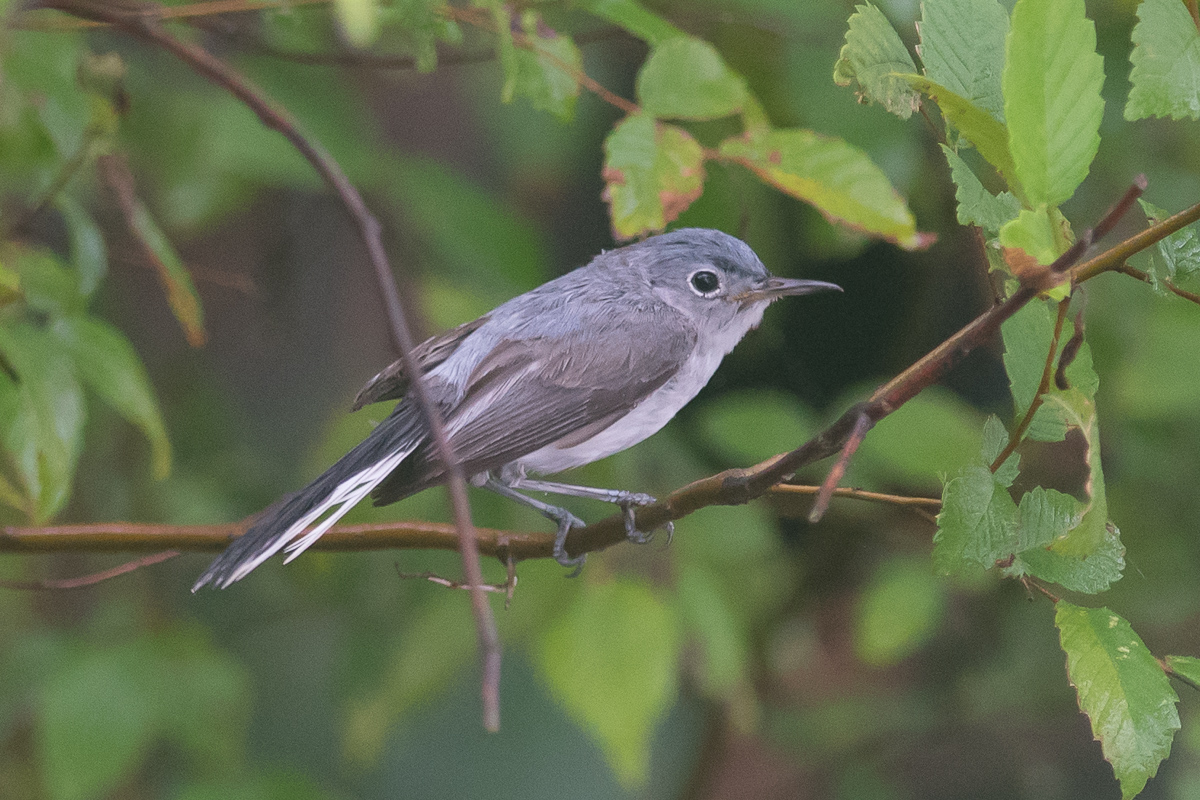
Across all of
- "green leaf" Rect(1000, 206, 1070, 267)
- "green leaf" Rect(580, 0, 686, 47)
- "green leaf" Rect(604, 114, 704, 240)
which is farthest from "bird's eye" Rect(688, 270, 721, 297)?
"green leaf" Rect(1000, 206, 1070, 267)

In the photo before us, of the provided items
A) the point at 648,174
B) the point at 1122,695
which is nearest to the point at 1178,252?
the point at 1122,695

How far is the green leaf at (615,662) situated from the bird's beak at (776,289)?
0.42 m

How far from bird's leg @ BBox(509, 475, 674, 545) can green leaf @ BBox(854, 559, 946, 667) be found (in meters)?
0.74

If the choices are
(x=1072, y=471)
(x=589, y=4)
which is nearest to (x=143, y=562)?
(x=589, y=4)

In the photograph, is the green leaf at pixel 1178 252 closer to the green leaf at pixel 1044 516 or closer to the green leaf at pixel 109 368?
the green leaf at pixel 1044 516

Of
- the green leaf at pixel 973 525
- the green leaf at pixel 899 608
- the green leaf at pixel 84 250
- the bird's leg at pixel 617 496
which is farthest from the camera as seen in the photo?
the green leaf at pixel 899 608

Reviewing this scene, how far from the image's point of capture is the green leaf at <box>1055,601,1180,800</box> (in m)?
0.60

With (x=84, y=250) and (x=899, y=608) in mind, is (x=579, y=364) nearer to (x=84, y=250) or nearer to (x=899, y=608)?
(x=84, y=250)

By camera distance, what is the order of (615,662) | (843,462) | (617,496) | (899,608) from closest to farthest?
(843,462) < (617,496) < (615,662) < (899,608)

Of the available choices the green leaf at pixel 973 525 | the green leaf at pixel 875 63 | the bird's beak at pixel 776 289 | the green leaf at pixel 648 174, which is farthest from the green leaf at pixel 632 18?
the green leaf at pixel 973 525

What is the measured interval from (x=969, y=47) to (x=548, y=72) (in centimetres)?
43

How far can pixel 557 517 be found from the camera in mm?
890

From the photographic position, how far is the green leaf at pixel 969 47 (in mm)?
609

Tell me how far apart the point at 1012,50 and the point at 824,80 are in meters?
0.78
